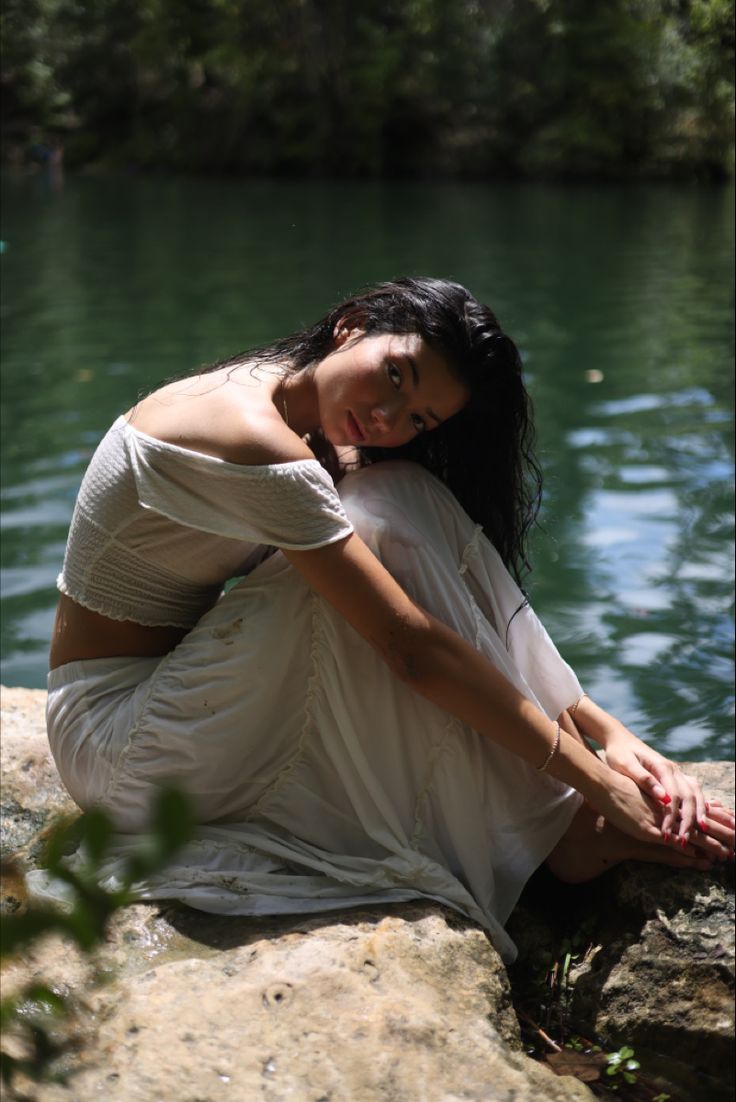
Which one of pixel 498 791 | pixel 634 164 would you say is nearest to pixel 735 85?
pixel 634 164

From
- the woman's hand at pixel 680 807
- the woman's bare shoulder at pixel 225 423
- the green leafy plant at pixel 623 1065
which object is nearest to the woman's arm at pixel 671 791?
the woman's hand at pixel 680 807

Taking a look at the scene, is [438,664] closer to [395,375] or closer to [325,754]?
[325,754]

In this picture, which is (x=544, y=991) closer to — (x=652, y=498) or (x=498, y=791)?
(x=498, y=791)

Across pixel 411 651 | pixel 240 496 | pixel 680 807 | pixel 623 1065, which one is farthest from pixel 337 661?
pixel 623 1065

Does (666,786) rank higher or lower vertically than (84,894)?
lower

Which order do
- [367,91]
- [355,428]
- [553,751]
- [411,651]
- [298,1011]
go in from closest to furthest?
[298,1011]
[411,651]
[553,751]
[355,428]
[367,91]

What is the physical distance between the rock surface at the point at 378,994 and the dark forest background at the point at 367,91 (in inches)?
806

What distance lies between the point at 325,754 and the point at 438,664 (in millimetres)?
284

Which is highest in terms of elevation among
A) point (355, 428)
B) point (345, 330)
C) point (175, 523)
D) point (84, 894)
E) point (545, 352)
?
point (84, 894)

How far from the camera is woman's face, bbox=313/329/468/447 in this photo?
2264mm

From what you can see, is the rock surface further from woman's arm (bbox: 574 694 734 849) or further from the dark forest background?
the dark forest background

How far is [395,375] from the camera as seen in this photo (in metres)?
2.27

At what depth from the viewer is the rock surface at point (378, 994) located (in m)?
1.73

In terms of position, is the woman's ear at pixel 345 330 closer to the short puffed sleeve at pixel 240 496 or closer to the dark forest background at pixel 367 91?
the short puffed sleeve at pixel 240 496
